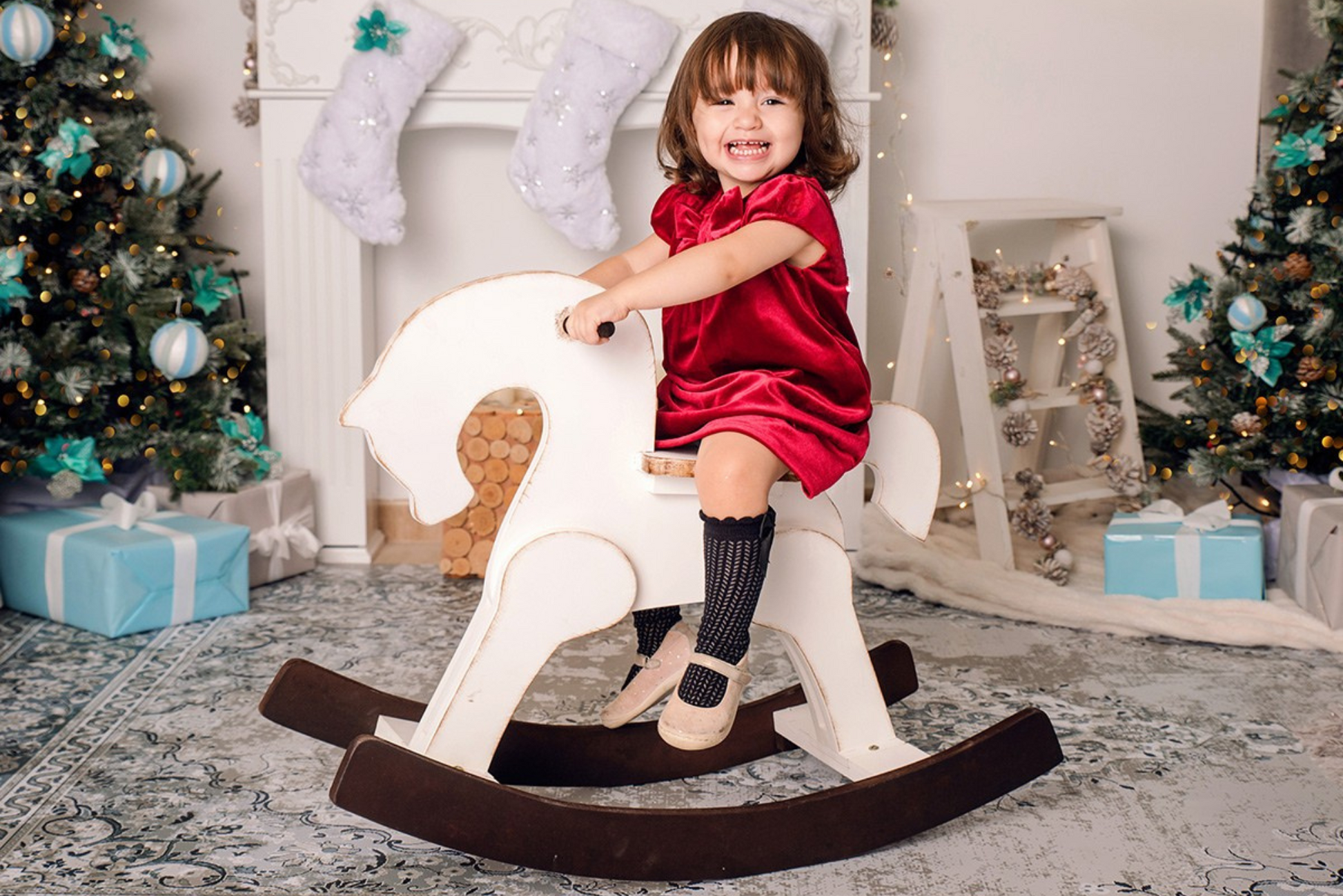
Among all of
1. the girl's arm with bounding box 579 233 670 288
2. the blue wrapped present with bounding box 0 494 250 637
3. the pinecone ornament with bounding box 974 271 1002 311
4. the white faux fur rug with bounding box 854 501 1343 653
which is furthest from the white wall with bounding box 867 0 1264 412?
the blue wrapped present with bounding box 0 494 250 637

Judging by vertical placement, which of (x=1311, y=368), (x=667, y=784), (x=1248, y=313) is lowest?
(x=667, y=784)

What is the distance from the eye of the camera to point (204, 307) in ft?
10.2

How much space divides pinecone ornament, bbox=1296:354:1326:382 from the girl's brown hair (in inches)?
58.2

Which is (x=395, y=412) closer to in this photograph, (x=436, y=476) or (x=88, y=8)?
(x=436, y=476)

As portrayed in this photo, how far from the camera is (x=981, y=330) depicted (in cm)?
320

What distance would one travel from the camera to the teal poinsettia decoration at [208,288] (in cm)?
313

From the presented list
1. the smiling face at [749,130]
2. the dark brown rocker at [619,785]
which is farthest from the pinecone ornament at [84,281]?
the smiling face at [749,130]

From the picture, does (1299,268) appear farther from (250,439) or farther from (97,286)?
(97,286)

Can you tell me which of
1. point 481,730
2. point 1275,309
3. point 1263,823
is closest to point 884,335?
point 1275,309

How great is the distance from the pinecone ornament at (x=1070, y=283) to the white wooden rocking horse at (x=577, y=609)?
5.69 feet

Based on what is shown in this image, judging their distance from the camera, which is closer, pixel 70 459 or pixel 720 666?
pixel 720 666

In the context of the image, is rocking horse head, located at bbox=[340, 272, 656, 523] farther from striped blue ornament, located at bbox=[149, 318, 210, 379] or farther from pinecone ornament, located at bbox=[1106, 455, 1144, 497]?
pinecone ornament, located at bbox=[1106, 455, 1144, 497]

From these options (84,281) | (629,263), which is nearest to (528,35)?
(84,281)

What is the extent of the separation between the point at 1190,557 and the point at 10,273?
2.52 m
